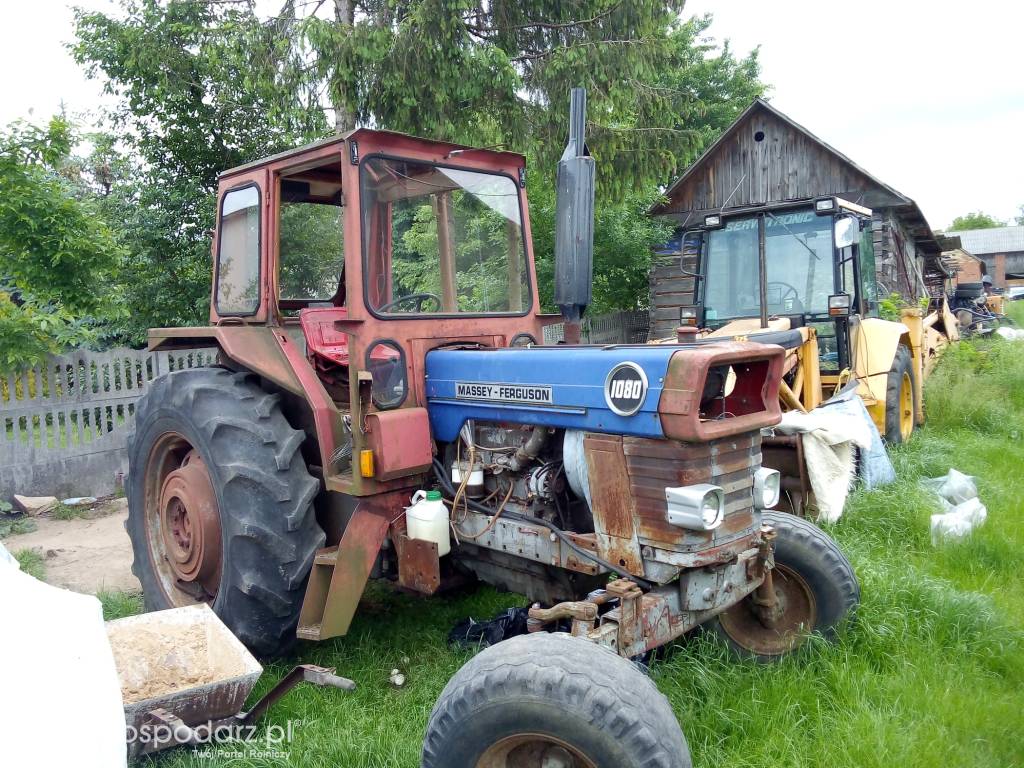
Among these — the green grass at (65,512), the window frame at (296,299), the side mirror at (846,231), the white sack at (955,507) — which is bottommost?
the green grass at (65,512)

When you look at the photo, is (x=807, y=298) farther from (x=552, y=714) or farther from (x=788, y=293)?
(x=552, y=714)

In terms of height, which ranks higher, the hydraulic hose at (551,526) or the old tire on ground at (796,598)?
the hydraulic hose at (551,526)

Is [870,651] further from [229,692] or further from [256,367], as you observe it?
[256,367]

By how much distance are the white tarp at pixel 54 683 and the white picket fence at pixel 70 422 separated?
4.58m

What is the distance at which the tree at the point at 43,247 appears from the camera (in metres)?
6.46

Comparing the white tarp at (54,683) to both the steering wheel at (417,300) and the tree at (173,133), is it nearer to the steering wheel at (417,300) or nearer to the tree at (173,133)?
the steering wheel at (417,300)

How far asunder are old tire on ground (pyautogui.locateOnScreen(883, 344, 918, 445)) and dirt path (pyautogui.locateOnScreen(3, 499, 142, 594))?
606 cm

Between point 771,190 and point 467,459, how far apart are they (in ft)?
38.5

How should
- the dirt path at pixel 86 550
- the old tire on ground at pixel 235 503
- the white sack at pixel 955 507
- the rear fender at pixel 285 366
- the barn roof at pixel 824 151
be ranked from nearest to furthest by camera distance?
the old tire on ground at pixel 235 503, the rear fender at pixel 285 366, the white sack at pixel 955 507, the dirt path at pixel 86 550, the barn roof at pixel 824 151

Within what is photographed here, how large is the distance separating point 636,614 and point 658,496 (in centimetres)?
40

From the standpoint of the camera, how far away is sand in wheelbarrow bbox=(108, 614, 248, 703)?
3.20 meters

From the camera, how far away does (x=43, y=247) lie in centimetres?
666

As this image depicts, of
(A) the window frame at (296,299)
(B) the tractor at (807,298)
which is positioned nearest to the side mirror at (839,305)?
(B) the tractor at (807,298)

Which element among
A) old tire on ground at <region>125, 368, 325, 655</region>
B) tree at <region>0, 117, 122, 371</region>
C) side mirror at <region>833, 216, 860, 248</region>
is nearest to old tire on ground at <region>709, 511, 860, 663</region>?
old tire on ground at <region>125, 368, 325, 655</region>
